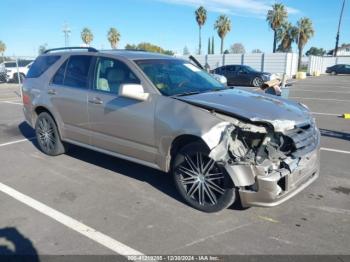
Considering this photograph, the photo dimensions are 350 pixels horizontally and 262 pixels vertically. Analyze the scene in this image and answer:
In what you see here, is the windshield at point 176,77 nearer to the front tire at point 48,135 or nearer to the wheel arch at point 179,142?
the wheel arch at point 179,142

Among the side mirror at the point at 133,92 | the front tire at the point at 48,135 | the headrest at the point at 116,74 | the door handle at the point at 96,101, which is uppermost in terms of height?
the headrest at the point at 116,74

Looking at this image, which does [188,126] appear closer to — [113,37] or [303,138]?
[303,138]

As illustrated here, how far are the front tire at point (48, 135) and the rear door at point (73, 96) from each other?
0.31 meters

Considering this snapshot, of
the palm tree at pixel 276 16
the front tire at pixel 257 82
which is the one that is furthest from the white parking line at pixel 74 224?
the palm tree at pixel 276 16

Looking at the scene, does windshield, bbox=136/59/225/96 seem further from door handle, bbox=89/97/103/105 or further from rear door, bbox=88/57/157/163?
door handle, bbox=89/97/103/105

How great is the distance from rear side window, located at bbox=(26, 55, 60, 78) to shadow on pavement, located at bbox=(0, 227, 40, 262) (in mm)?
3367

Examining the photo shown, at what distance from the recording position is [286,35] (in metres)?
57.9

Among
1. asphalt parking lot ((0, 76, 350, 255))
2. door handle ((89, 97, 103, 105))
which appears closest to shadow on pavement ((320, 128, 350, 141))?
asphalt parking lot ((0, 76, 350, 255))

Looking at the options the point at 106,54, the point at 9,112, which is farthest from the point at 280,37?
the point at 106,54

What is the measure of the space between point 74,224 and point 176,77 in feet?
7.74

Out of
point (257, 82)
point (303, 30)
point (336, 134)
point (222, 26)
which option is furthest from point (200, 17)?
point (336, 134)

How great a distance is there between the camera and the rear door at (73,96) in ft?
17.6

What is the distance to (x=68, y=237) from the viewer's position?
357cm

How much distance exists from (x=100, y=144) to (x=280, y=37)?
5769 centimetres
